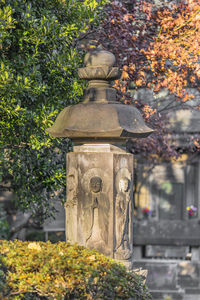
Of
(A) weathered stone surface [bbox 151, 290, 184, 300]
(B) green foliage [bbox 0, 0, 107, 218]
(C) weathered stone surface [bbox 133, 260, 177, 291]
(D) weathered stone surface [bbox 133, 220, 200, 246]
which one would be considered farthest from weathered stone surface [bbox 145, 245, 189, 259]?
(B) green foliage [bbox 0, 0, 107, 218]

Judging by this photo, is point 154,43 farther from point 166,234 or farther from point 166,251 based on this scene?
point 166,251

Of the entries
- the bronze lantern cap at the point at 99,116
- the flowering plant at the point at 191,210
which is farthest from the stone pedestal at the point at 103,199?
the flowering plant at the point at 191,210

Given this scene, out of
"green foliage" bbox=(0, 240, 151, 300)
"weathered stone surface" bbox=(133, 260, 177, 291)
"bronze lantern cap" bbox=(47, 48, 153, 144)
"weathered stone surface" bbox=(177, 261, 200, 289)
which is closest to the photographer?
"green foliage" bbox=(0, 240, 151, 300)

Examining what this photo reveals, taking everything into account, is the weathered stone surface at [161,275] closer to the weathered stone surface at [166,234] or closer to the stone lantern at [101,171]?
the weathered stone surface at [166,234]

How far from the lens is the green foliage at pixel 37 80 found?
841cm

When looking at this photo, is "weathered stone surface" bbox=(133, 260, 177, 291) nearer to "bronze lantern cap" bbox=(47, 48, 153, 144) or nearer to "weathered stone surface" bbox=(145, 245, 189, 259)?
"weathered stone surface" bbox=(145, 245, 189, 259)

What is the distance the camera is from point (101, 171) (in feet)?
23.3

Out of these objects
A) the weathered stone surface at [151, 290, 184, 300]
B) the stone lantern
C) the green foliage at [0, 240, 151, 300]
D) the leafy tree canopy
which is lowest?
the weathered stone surface at [151, 290, 184, 300]

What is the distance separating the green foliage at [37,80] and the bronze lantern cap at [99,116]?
1293 millimetres

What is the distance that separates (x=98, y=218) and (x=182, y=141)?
1031 centimetres

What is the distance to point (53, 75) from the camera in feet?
30.2

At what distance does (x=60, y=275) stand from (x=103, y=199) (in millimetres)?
1965

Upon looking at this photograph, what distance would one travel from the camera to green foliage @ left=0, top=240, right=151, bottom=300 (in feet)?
17.2

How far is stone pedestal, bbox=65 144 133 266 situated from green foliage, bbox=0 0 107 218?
1.71 m
